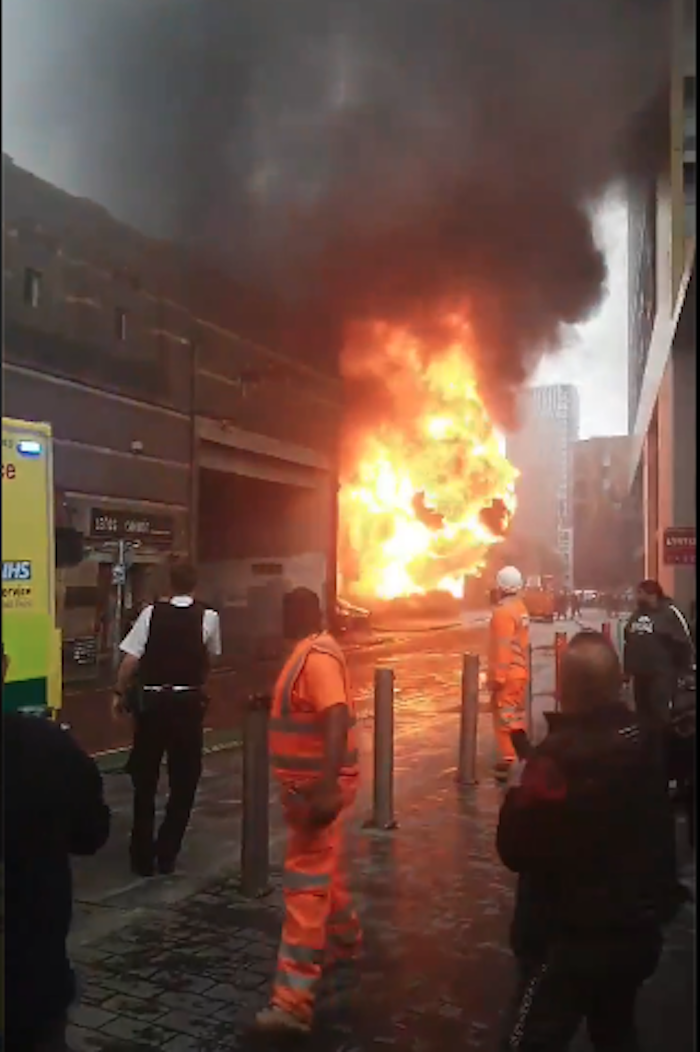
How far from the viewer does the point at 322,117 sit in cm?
454

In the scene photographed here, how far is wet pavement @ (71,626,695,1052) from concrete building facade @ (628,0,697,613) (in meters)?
0.90

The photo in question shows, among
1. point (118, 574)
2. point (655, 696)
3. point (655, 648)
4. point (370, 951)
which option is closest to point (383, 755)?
point (118, 574)

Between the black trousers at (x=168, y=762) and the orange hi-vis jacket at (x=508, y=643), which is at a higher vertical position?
the orange hi-vis jacket at (x=508, y=643)

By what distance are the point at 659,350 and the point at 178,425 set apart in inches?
72.6

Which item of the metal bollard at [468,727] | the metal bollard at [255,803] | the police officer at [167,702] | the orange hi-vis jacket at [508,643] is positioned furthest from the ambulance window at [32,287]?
the metal bollard at [468,727]

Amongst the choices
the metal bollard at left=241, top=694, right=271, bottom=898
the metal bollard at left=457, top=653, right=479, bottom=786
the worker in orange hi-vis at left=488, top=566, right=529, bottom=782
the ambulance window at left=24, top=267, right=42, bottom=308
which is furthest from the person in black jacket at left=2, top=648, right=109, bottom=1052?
the metal bollard at left=457, top=653, right=479, bottom=786

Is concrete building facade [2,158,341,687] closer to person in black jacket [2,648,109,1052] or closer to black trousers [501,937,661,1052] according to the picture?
person in black jacket [2,648,109,1052]

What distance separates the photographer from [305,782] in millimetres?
3016

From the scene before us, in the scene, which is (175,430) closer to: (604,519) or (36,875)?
(604,519)

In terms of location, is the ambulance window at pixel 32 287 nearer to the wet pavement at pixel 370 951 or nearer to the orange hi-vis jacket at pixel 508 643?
the wet pavement at pixel 370 951

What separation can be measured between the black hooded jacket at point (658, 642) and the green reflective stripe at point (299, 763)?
3.45 ft

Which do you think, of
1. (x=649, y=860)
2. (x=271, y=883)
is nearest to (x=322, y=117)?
(x=271, y=883)

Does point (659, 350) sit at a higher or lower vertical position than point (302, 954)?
higher

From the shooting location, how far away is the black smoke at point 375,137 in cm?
366
